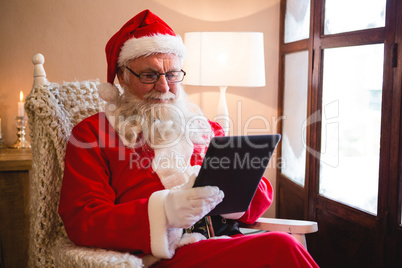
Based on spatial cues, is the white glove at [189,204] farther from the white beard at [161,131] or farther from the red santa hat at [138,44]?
the red santa hat at [138,44]

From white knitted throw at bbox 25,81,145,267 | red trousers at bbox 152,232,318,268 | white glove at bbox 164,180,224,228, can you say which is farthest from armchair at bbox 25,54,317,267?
white glove at bbox 164,180,224,228

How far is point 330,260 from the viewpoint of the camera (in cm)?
214

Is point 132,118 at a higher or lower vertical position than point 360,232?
higher

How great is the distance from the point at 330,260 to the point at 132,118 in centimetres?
129

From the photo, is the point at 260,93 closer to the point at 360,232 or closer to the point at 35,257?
the point at 360,232

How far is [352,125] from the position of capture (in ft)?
6.56

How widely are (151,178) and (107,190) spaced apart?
157 millimetres

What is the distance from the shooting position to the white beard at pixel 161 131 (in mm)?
1492

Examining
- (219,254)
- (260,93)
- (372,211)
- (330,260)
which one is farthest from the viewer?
(260,93)

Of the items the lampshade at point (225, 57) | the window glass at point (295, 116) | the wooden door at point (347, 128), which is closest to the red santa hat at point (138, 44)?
the lampshade at point (225, 57)

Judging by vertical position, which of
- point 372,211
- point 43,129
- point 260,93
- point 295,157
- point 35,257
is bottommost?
point 35,257

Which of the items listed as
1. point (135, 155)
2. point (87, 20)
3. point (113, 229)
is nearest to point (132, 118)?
point (135, 155)

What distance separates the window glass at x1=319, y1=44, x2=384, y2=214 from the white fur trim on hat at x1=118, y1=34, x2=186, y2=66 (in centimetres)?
89

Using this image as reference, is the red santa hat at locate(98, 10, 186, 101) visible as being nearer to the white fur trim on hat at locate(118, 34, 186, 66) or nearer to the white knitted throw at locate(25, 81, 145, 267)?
the white fur trim on hat at locate(118, 34, 186, 66)
